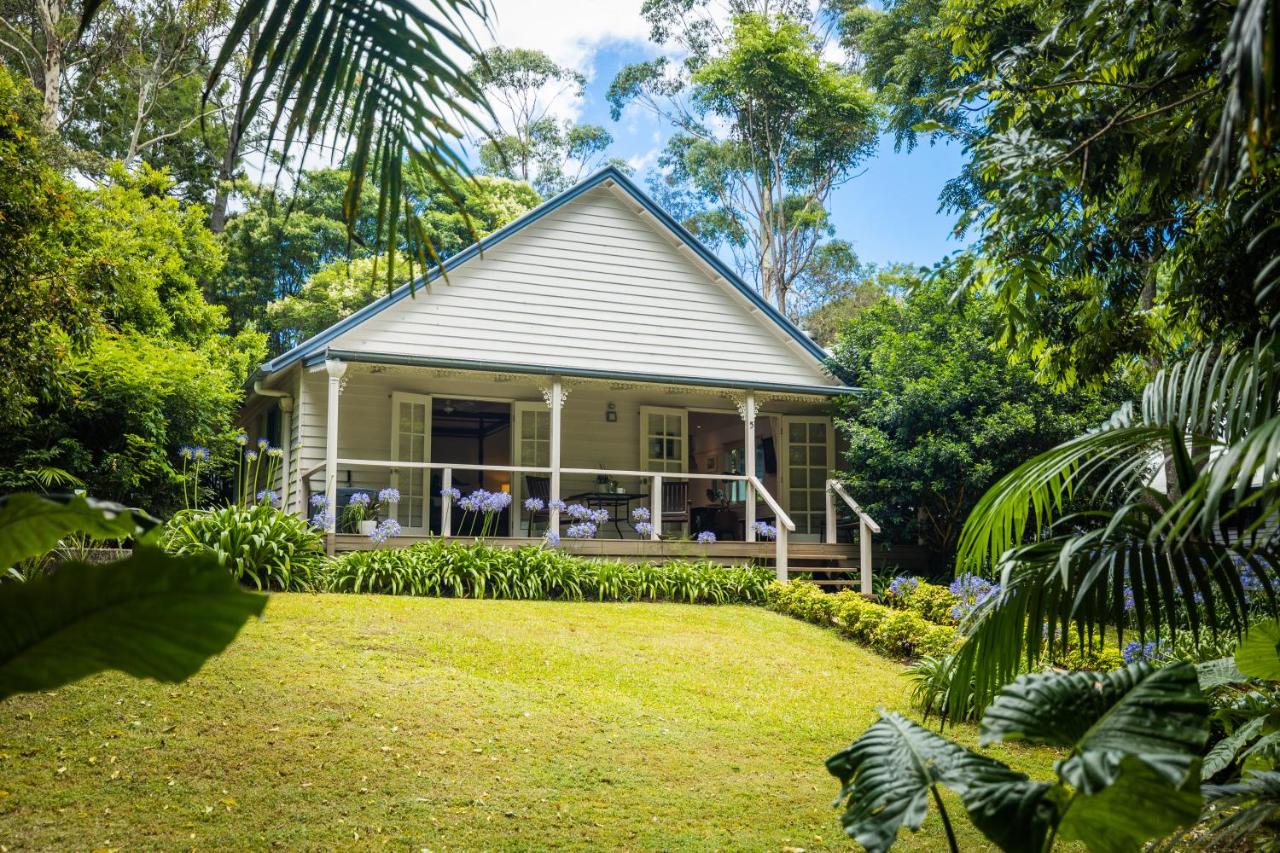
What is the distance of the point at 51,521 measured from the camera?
1.71 m

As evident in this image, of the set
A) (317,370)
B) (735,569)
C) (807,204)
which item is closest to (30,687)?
(735,569)

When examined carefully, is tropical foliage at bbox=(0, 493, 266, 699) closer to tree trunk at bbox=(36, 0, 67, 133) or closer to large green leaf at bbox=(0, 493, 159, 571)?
large green leaf at bbox=(0, 493, 159, 571)

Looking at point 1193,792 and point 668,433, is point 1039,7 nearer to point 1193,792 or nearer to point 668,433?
point 1193,792

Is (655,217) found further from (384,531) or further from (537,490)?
(384,531)

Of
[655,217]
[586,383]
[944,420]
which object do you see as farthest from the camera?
[655,217]

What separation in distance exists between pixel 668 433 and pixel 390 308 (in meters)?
4.92

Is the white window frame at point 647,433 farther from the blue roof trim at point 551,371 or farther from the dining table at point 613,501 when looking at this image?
the blue roof trim at point 551,371

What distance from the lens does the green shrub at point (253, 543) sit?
9.92m

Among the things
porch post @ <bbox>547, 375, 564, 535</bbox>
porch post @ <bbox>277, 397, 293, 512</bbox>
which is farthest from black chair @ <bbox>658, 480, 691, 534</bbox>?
porch post @ <bbox>277, 397, 293, 512</bbox>

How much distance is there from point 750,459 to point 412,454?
4.83 meters

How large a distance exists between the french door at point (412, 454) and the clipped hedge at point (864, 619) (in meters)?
5.20

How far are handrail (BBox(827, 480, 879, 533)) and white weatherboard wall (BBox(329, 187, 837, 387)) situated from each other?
1788mm

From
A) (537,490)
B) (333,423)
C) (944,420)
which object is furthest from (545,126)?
(333,423)

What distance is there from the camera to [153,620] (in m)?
1.33
